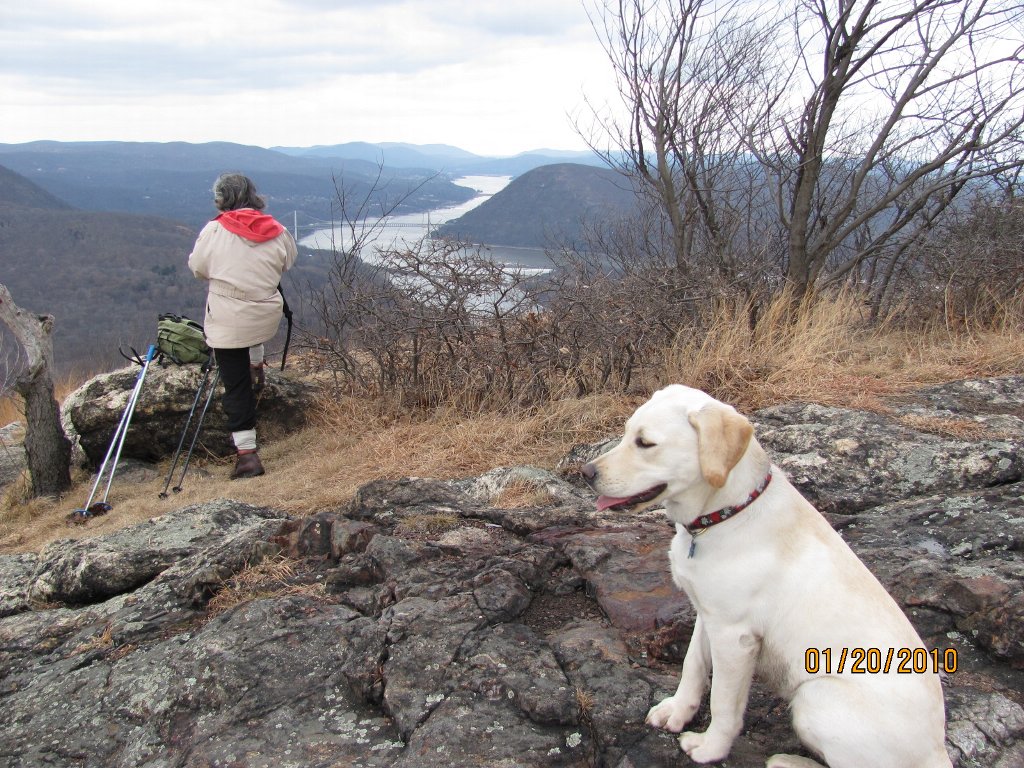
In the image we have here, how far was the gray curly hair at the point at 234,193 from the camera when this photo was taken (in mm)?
6027

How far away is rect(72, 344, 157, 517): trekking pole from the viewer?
235 inches

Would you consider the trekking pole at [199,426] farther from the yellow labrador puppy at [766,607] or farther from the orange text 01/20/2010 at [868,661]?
the orange text 01/20/2010 at [868,661]

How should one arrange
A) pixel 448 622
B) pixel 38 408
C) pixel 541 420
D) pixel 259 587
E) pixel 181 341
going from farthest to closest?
pixel 181 341
pixel 38 408
pixel 541 420
pixel 259 587
pixel 448 622

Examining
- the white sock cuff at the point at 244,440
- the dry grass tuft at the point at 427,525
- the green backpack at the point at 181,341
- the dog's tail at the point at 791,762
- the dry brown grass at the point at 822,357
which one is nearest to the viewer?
the dog's tail at the point at 791,762

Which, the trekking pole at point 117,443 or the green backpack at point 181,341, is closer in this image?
the trekking pole at point 117,443

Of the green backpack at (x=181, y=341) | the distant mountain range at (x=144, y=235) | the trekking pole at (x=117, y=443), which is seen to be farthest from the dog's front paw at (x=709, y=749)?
the distant mountain range at (x=144, y=235)

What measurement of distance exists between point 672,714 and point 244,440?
488cm

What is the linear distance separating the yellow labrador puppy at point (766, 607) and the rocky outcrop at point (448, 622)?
0.25 metres

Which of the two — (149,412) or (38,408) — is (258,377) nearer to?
(149,412)

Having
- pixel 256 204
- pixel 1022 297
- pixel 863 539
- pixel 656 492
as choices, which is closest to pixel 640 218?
pixel 1022 297

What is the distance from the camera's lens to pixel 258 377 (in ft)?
22.4

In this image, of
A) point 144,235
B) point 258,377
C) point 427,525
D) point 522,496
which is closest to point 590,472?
point 427,525

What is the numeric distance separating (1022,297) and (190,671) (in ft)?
26.0

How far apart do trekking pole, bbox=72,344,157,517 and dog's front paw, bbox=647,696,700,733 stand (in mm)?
5138
